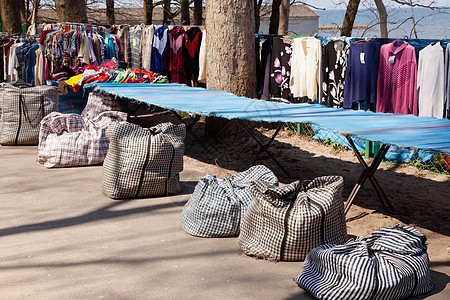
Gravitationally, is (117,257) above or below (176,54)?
below

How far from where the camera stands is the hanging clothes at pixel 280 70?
8430 mm

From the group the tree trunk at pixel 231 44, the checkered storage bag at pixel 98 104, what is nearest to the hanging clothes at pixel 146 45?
the checkered storage bag at pixel 98 104

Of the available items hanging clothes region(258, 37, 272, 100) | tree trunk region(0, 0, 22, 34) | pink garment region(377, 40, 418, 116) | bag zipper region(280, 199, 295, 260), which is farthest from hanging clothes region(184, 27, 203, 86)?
tree trunk region(0, 0, 22, 34)

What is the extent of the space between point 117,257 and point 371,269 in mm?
1861

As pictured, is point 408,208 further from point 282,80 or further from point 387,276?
point 282,80

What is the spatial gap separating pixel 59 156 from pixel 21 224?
2.22 m

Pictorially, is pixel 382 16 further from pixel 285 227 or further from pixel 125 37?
pixel 285 227

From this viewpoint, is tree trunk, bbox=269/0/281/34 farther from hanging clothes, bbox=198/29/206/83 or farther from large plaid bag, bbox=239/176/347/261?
large plaid bag, bbox=239/176/347/261

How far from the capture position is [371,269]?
135 inches

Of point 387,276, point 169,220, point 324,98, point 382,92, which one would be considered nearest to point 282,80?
point 324,98

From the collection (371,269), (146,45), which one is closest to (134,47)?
(146,45)

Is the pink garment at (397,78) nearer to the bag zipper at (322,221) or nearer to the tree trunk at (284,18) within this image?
the bag zipper at (322,221)

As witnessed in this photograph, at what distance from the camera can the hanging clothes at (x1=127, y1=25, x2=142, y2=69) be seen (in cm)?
1144

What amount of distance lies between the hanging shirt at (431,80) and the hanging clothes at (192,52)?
14.1 feet
